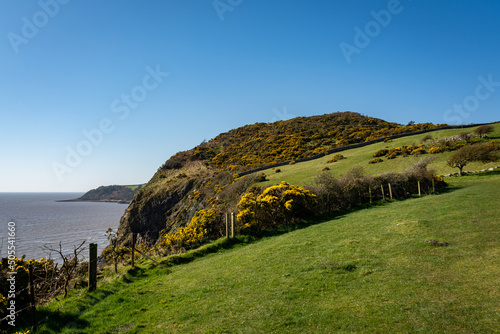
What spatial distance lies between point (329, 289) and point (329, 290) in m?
0.07

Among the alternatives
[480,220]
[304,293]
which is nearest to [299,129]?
[480,220]

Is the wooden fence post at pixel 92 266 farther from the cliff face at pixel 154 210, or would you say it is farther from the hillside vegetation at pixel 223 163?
the cliff face at pixel 154 210

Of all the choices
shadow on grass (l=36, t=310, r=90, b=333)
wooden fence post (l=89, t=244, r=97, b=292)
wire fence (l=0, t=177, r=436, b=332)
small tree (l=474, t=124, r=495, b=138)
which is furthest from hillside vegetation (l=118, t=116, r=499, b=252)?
shadow on grass (l=36, t=310, r=90, b=333)

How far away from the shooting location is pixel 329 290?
7.87m

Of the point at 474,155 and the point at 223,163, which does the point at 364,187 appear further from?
the point at 223,163

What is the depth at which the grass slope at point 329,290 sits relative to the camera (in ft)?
19.6

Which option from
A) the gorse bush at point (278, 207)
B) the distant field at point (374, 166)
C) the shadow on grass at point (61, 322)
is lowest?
the shadow on grass at point (61, 322)

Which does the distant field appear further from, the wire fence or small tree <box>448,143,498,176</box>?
the wire fence

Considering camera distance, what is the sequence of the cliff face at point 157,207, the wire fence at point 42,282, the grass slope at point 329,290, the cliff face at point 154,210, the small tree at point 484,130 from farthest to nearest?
the cliff face at point 154,210
the cliff face at point 157,207
the small tree at point 484,130
the wire fence at point 42,282
the grass slope at point 329,290

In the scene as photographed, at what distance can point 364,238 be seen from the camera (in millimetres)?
13086

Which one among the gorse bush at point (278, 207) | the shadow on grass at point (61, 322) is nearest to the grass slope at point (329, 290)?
the shadow on grass at point (61, 322)

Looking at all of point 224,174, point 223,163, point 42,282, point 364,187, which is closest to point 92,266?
point 42,282

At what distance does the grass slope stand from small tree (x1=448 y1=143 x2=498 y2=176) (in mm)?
20500

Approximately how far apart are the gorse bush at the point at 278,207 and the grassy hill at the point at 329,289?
638 cm
